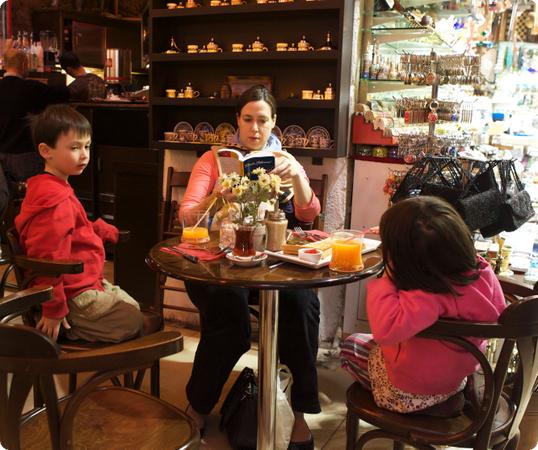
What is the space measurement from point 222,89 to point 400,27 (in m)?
1.08

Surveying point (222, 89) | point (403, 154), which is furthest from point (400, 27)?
point (222, 89)

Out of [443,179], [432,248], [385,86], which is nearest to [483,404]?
[432,248]

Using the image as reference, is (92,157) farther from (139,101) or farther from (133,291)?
(133,291)

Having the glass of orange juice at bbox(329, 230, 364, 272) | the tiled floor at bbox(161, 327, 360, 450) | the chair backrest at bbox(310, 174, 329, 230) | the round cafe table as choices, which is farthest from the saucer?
the chair backrest at bbox(310, 174, 329, 230)

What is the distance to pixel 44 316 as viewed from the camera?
6.81 ft

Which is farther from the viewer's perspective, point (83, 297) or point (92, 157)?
point (92, 157)

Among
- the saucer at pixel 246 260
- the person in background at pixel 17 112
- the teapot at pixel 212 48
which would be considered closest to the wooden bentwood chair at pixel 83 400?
the saucer at pixel 246 260

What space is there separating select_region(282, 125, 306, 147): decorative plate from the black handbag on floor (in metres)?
1.42

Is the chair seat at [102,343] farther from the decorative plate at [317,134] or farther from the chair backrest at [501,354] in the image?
the decorative plate at [317,134]

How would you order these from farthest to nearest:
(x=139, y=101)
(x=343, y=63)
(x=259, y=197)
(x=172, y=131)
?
(x=139, y=101) < (x=172, y=131) < (x=343, y=63) < (x=259, y=197)

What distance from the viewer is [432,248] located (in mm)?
1587

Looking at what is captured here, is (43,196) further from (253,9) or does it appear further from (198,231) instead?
(253,9)

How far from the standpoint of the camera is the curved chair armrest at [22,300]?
167 centimetres

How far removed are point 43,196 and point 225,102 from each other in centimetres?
150
